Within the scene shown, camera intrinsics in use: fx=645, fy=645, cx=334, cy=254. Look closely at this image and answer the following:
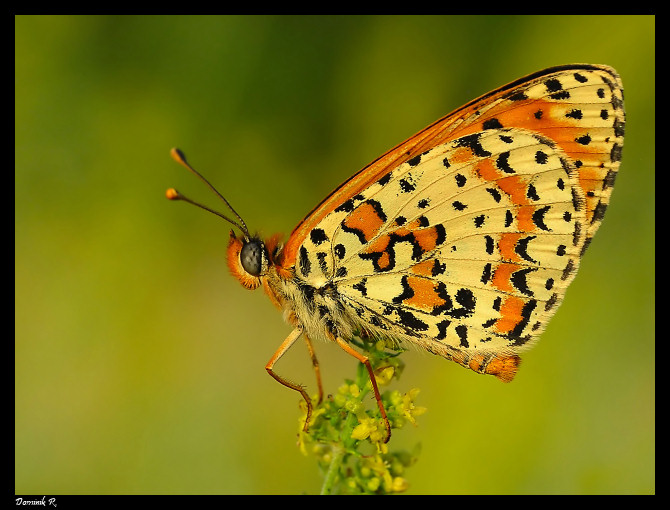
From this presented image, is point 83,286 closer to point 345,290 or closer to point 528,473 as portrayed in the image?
point 345,290

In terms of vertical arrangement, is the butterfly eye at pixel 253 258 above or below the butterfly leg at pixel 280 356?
above

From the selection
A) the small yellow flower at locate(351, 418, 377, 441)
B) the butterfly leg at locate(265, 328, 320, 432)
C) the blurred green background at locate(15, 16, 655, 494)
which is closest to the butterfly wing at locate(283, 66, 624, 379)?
the butterfly leg at locate(265, 328, 320, 432)

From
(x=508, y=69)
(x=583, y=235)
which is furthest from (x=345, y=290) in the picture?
(x=508, y=69)

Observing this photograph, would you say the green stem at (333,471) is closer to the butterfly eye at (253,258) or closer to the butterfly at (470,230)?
the butterfly at (470,230)

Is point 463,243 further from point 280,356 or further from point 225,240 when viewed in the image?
point 225,240

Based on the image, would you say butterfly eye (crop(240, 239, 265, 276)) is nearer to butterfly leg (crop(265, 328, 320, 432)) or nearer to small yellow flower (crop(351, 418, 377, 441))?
butterfly leg (crop(265, 328, 320, 432))

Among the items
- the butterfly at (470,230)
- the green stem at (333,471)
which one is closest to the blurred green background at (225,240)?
the butterfly at (470,230)
